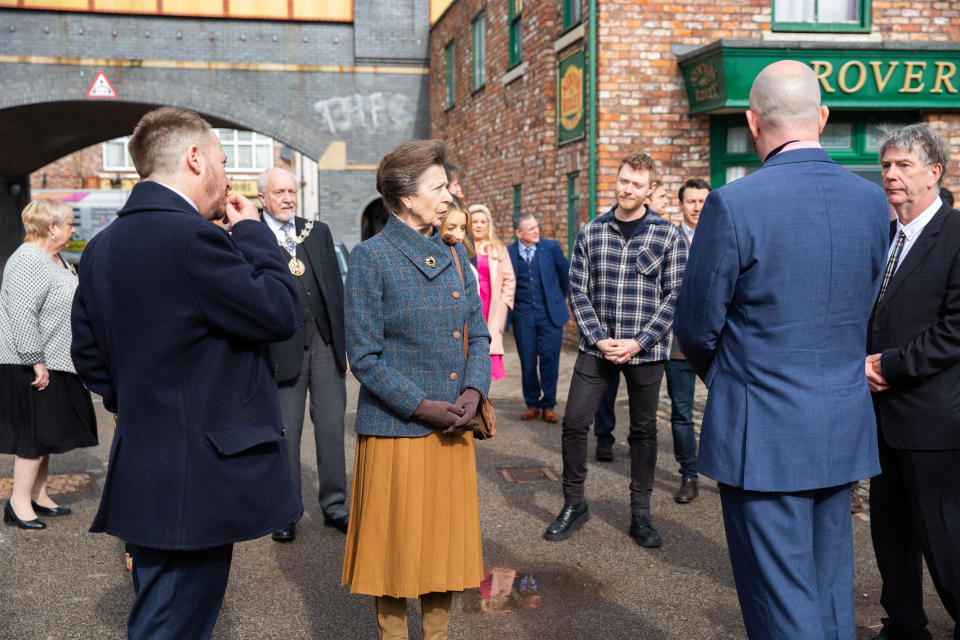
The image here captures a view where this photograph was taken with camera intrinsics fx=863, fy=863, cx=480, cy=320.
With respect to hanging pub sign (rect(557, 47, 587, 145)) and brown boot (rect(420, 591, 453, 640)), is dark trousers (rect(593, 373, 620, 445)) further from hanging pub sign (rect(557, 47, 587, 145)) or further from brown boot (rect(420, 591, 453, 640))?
hanging pub sign (rect(557, 47, 587, 145))

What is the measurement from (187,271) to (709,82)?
9386 mm

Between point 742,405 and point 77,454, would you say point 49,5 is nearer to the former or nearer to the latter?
point 77,454

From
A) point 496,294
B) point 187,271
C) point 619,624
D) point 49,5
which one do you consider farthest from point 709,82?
point 49,5

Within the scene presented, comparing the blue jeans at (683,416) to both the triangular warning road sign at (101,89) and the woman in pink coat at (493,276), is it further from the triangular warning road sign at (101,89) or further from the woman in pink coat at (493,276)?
the triangular warning road sign at (101,89)

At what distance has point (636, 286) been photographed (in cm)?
501

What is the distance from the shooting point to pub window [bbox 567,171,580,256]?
40.9 feet

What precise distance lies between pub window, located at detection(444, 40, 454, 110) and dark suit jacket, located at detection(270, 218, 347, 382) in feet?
50.1

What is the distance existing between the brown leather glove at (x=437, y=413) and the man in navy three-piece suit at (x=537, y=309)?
545 cm

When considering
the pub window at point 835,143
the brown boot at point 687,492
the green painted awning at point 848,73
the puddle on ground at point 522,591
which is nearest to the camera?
the puddle on ground at point 522,591

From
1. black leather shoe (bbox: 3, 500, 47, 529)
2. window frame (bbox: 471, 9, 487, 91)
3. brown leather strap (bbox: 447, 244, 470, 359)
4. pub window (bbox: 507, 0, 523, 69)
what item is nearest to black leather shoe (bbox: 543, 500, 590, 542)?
brown leather strap (bbox: 447, 244, 470, 359)

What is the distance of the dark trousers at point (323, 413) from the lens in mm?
5109

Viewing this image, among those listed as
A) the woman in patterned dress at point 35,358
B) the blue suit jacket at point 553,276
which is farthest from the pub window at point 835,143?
the woman in patterned dress at point 35,358

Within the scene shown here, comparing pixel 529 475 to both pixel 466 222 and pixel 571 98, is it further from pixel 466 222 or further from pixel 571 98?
pixel 571 98

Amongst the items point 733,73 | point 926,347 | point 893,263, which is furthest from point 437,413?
point 733,73
